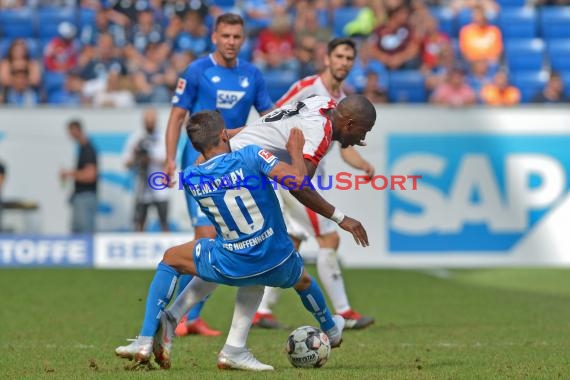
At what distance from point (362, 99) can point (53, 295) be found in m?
6.62

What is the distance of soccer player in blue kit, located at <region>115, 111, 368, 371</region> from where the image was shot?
7078mm

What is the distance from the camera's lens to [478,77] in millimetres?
20453

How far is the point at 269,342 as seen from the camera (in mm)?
9195

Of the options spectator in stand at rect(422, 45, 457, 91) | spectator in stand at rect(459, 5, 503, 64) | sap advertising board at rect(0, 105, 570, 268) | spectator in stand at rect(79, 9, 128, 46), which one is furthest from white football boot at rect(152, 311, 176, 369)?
spectator in stand at rect(459, 5, 503, 64)

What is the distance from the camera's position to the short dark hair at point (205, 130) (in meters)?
7.25

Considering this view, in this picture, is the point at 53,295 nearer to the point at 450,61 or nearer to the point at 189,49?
the point at 189,49

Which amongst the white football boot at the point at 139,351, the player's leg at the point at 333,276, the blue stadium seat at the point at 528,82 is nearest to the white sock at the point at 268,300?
the player's leg at the point at 333,276

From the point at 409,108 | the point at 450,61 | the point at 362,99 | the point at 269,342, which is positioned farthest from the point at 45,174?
the point at 362,99

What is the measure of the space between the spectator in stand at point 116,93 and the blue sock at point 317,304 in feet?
35.5

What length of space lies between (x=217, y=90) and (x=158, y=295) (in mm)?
3024

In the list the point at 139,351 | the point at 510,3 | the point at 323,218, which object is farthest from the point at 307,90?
the point at 510,3

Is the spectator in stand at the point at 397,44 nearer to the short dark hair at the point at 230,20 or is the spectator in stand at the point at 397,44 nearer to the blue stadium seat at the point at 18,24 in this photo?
the blue stadium seat at the point at 18,24

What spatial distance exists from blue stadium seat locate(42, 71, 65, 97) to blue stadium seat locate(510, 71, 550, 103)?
778 cm

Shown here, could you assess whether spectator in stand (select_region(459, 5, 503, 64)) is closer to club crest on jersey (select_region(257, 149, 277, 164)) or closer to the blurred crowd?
the blurred crowd
